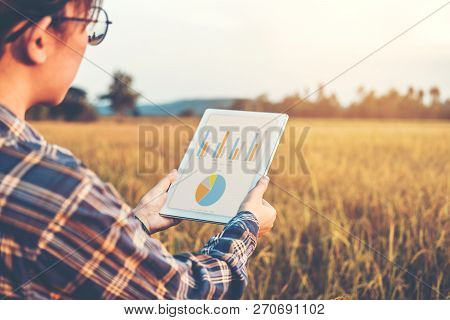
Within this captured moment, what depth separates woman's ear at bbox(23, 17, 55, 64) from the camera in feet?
3.48

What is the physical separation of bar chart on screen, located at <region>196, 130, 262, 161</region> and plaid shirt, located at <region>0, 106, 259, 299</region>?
68 centimetres

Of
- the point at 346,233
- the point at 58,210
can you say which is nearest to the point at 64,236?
the point at 58,210

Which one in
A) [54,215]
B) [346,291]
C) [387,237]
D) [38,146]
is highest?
[38,146]

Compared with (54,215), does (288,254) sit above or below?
below

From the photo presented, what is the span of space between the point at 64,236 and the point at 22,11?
43 cm

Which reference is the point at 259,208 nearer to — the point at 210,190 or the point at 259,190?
the point at 259,190

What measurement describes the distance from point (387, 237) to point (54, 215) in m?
2.34

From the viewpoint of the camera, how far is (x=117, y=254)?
40.3 inches

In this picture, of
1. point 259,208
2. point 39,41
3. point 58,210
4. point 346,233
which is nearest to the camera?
point 58,210

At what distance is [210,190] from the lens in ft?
5.91

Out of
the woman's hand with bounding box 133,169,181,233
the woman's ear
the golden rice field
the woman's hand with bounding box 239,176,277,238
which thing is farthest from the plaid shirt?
the golden rice field
